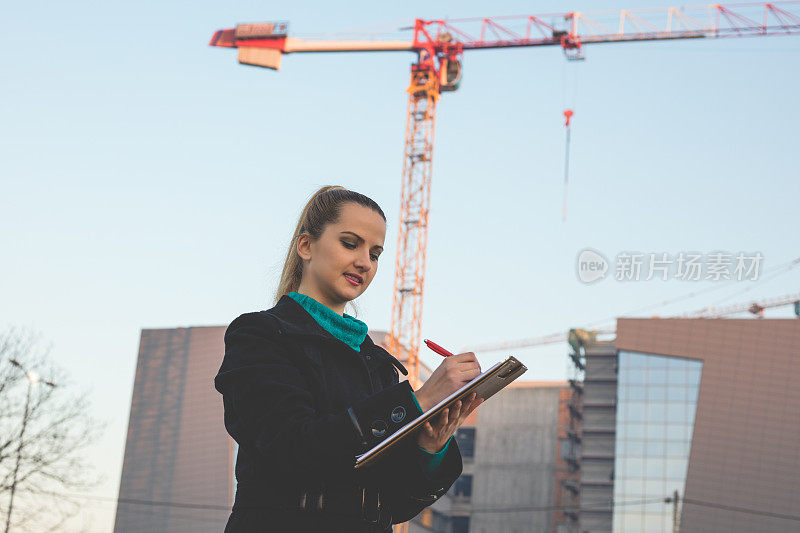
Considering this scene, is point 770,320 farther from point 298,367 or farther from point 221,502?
point 298,367

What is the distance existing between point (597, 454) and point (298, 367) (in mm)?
82246

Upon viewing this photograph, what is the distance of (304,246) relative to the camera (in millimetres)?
3109

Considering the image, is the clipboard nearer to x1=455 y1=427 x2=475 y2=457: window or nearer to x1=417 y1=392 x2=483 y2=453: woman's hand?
x1=417 y1=392 x2=483 y2=453: woman's hand

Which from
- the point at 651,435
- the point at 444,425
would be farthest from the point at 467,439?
the point at 444,425

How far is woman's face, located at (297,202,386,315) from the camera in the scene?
2.98m

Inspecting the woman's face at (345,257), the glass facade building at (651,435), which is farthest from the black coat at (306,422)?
the glass facade building at (651,435)

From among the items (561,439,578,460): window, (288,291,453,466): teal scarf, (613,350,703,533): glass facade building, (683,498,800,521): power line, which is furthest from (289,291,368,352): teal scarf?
(561,439,578,460): window

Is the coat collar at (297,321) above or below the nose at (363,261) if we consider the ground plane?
below

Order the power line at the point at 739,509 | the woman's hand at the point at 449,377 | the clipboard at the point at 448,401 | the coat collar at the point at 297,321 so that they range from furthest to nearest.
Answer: the power line at the point at 739,509 → the coat collar at the point at 297,321 → the woman's hand at the point at 449,377 → the clipboard at the point at 448,401

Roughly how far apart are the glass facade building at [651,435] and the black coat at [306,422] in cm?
7222

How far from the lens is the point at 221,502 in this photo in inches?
3083

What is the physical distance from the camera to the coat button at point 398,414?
8.25 feet

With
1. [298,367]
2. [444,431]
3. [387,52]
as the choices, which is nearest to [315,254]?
[298,367]

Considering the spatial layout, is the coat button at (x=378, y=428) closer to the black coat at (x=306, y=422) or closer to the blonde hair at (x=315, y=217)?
the black coat at (x=306, y=422)
